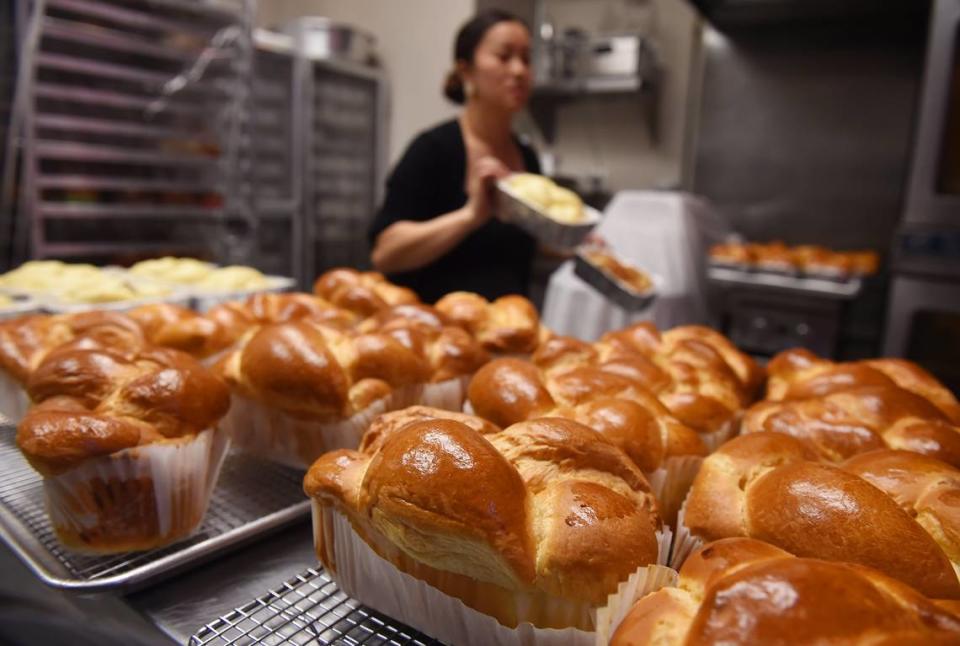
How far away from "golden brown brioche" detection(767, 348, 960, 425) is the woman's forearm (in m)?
1.16

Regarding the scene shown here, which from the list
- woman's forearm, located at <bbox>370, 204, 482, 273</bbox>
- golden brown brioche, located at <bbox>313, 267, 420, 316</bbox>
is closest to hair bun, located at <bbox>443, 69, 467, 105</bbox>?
woman's forearm, located at <bbox>370, 204, 482, 273</bbox>

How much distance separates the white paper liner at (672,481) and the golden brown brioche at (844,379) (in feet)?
1.11

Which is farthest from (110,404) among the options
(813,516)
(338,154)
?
(338,154)

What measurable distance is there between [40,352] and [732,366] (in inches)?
51.1

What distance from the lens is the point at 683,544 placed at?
778mm

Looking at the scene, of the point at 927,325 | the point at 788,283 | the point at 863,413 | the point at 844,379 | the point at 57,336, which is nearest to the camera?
the point at 863,413

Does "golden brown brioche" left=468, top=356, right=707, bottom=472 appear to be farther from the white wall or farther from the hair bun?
the white wall

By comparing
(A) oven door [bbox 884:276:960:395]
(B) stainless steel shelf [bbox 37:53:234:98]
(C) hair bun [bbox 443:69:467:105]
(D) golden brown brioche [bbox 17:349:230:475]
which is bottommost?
(A) oven door [bbox 884:276:960:395]

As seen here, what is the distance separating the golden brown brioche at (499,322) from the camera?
1381 millimetres

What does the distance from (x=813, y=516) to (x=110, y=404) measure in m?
0.90

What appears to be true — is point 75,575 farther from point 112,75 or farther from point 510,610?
point 112,75

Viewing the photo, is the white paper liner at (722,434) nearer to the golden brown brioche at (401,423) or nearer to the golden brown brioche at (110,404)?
the golden brown brioche at (401,423)

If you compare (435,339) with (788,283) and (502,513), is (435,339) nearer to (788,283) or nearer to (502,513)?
(502,513)

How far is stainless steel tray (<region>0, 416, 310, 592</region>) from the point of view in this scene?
807 mm
